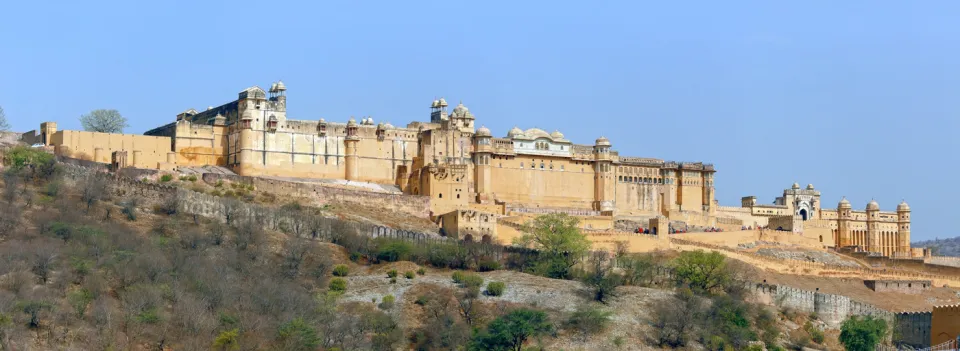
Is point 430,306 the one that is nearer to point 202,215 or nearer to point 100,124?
point 202,215

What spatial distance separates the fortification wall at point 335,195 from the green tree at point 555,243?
613 cm

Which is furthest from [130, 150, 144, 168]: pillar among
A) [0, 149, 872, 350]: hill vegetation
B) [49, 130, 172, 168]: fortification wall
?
[0, 149, 872, 350]: hill vegetation

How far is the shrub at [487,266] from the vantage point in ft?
232

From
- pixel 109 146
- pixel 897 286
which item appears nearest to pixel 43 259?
pixel 109 146

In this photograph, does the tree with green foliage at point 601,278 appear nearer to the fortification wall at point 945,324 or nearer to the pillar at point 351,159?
the fortification wall at point 945,324

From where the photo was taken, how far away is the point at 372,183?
87.7 m

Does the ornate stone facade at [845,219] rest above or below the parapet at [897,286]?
above

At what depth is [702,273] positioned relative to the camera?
72.4 m

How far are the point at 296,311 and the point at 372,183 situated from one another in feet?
94.0

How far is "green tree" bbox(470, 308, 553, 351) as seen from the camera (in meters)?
59.4

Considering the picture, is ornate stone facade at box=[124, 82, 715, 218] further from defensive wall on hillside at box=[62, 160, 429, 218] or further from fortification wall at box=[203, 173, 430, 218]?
defensive wall on hillside at box=[62, 160, 429, 218]

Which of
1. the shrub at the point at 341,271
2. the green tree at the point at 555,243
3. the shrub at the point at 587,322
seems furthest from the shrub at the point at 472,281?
the green tree at the point at 555,243

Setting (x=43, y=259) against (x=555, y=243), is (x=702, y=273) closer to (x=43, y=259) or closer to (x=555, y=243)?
(x=555, y=243)

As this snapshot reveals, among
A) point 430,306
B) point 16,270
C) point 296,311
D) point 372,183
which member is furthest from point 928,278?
point 16,270
